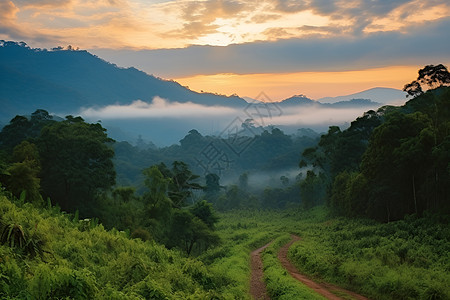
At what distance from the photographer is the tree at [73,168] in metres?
36.3

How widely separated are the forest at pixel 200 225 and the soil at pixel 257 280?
485 mm

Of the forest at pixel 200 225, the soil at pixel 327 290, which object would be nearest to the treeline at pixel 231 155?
the forest at pixel 200 225

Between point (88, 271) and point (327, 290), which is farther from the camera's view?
point (327, 290)

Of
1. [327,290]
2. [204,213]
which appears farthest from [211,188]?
[327,290]

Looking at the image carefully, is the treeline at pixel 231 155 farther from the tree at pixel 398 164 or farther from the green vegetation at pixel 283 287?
the green vegetation at pixel 283 287

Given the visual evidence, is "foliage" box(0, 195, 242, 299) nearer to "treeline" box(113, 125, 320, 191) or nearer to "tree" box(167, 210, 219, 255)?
"tree" box(167, 210, 219, 255)

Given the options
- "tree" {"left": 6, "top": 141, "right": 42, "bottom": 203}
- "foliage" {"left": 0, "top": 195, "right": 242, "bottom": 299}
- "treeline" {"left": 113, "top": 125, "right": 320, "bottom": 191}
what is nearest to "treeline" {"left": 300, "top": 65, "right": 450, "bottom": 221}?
"foliage" {"left": 0, "top": 195, "right": 242, "bottom": 299}

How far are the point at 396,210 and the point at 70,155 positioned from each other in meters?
31.5

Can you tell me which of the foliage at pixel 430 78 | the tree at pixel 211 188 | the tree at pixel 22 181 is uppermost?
the foliage at pixel 430 78

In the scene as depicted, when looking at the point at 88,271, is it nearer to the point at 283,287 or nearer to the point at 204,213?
the point at 283,287

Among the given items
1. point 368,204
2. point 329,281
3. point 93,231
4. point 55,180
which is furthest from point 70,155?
point 368,204

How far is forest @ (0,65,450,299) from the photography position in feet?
42.2

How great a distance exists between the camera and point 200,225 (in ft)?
130

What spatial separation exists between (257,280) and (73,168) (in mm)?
22540
